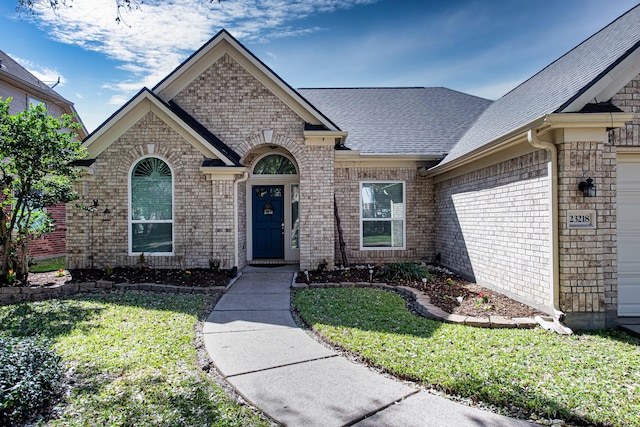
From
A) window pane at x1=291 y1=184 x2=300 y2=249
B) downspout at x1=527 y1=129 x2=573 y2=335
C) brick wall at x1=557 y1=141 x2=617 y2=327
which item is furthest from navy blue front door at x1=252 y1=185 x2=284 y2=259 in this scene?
brick wall at x1=557 y1=141 x2=617 y2=327

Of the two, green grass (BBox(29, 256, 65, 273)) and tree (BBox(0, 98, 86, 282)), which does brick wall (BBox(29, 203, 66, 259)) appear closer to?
green grass (BBox(29, 256, 65, 273))

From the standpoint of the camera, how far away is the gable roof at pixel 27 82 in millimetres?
14086

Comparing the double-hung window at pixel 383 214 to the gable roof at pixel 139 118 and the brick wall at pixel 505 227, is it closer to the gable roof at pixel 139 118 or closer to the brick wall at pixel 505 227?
the brick wall at pixel 505 227

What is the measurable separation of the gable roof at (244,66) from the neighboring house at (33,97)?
19.7 ft

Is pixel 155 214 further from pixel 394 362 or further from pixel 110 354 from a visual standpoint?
pixel 394 362

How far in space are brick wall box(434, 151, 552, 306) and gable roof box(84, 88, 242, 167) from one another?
18.6 ft

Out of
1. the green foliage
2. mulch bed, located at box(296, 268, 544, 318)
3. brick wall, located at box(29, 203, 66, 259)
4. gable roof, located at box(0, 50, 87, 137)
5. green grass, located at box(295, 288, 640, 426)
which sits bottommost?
green grass, located at box(295, 288, 640, 426)

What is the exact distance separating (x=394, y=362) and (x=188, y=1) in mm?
5777

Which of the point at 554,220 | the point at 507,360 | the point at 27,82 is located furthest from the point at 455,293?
the point at 27,82

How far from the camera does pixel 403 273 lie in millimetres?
8812

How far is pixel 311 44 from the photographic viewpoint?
10.2 metres

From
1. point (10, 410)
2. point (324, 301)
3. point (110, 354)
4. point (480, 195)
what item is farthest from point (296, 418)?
point (480, 195)

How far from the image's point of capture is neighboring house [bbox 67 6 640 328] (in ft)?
18.2

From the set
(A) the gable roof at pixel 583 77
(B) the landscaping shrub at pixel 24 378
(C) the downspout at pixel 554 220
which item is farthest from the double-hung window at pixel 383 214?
(B) the landscaping shrub at pixel 24 378
